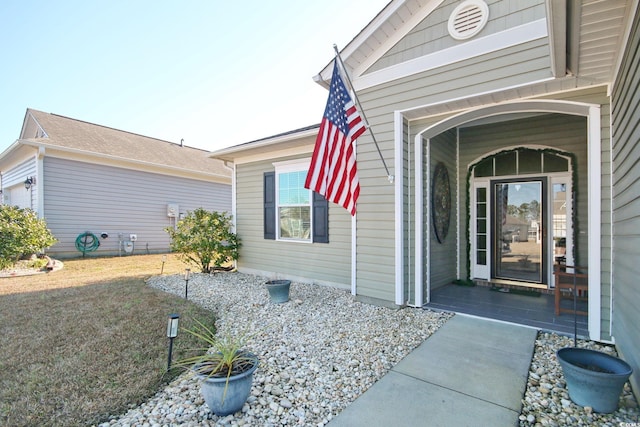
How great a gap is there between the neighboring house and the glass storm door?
352 inches

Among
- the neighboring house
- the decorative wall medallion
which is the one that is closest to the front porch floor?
the decorative wall medallion

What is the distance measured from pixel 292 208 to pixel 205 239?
7.12ft

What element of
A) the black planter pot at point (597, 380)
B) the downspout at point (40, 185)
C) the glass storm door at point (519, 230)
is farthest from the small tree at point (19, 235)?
the glass storm door at point (519, 230)

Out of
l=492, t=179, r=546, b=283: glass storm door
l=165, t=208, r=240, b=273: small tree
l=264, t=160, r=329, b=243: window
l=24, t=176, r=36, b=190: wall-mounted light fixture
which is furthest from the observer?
l=24, t=176, r=36, b=190: wall-mounted light fixture

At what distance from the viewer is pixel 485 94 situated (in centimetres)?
364

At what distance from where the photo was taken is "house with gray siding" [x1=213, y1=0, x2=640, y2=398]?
2.59 meters

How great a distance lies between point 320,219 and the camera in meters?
6.02

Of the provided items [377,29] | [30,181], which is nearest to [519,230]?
[377,29]

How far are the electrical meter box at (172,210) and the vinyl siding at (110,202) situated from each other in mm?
136

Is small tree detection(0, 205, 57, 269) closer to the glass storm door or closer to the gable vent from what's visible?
the gable vent

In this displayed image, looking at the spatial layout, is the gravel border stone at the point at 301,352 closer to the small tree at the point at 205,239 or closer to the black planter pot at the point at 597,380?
the black planter pot at the point at 597,380

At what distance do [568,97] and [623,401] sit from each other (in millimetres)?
→ 2927

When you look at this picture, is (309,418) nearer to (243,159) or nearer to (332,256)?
(332,256)

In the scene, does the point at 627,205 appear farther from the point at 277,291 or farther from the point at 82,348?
the point at 82,348
